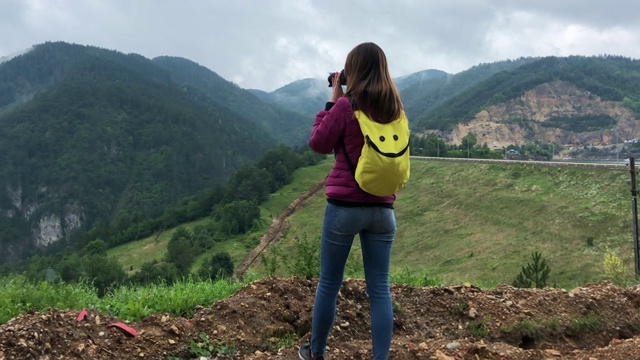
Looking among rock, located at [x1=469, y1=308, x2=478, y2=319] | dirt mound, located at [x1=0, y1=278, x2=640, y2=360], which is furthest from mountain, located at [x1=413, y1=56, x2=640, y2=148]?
rock, located at [x1=469, y1=308, x2=478, y2=319]

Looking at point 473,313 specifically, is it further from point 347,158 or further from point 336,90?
point 336,90

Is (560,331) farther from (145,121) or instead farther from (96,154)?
(145,121)

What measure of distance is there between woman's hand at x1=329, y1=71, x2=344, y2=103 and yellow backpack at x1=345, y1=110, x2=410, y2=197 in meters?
0.27

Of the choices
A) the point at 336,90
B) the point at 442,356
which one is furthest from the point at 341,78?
the point at 442,356

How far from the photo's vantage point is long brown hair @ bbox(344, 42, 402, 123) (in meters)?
2.90

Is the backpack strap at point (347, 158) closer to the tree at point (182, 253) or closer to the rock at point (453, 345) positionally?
the rock at point (453, 345)

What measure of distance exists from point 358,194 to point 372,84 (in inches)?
25.9

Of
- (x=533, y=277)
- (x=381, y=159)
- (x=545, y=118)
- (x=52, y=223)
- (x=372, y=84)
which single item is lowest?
(x=52, y=223)

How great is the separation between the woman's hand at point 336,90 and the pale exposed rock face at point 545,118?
478 ft

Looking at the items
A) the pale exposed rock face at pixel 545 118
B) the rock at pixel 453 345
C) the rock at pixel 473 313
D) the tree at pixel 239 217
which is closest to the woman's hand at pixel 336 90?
the rock at pixel 453 345

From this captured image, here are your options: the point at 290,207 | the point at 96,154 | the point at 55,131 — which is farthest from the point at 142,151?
the point at 290,207

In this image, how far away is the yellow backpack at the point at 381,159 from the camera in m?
2.76

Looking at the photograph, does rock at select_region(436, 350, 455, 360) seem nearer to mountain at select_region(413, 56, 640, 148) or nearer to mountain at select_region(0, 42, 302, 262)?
mountain at select_region(0, 42, 302, 262)

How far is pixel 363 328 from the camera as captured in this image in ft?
13.4
